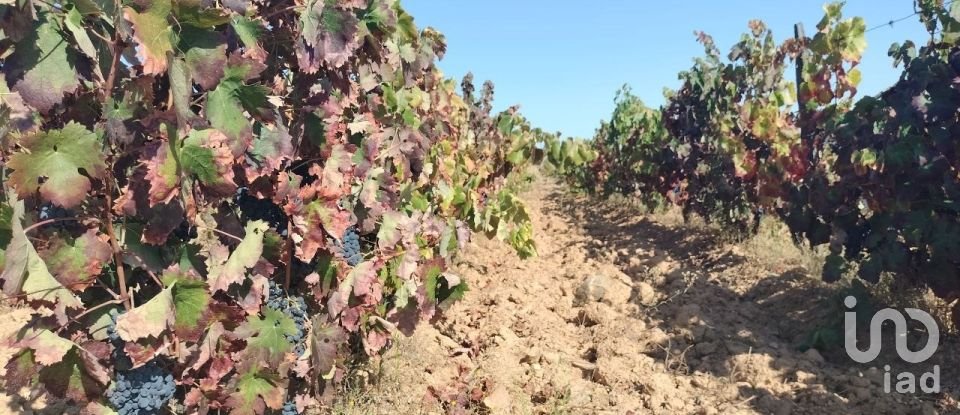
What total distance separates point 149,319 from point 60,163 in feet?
1.43

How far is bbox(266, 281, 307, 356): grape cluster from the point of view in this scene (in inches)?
92.7

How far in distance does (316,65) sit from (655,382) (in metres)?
2.61

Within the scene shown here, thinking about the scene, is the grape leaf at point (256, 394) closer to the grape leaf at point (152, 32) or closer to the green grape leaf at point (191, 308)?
the green grape leaf at point (191, 308)

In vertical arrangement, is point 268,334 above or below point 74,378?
above

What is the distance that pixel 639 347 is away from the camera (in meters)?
4.31

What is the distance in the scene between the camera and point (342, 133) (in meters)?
2.44

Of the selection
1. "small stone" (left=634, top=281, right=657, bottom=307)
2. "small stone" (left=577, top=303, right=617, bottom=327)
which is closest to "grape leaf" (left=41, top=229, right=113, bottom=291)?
"small stone" (left=577, top=303, right=617, bottom=327)

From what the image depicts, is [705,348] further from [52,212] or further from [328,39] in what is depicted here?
[52,212]

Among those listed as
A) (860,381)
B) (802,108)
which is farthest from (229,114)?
(802,108)

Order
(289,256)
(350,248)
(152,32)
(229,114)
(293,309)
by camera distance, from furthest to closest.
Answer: (350,248) < (293,309) < (289,256) < (229,114) < (152,32)

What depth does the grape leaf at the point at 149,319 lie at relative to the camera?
1.68 metres

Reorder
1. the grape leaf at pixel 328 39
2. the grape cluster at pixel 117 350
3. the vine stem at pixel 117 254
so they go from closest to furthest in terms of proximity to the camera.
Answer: the vine stem at pixel 117 254 < the grape cluster at pixel 117 350 < the grape leaf at pixel 328 39

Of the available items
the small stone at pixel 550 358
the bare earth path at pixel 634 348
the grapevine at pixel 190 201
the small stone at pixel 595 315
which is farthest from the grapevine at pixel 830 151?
the grapevine at pixel 190 201

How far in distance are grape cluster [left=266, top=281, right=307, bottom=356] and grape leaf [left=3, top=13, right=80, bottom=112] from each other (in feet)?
3.15
